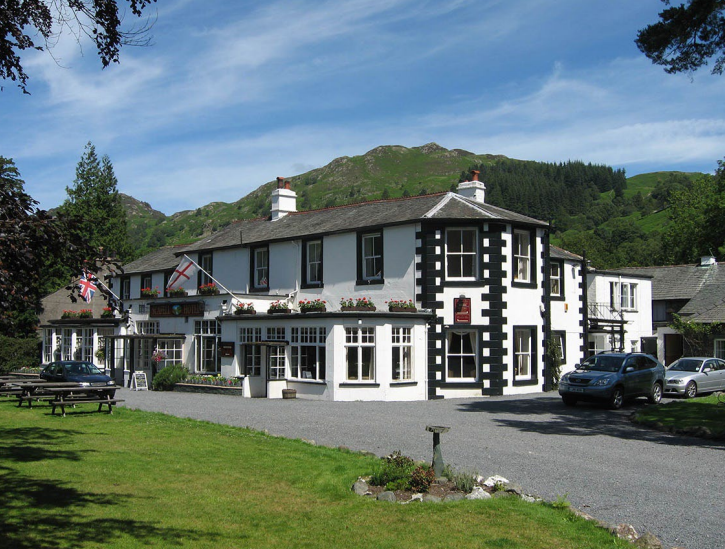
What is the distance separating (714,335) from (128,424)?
1398 inches

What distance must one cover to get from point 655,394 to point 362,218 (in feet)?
45.0

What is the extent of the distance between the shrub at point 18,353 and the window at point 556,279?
32968 mm

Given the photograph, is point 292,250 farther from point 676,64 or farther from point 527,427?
point 676,64

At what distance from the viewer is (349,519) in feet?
28.0

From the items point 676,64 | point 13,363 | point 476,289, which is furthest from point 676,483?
point 13,363

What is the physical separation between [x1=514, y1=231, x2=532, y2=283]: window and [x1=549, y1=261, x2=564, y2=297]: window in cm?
358

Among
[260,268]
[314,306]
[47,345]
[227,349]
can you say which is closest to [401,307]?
[314,306]

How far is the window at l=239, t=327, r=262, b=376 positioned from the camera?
94.5ft

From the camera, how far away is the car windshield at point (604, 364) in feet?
76.1

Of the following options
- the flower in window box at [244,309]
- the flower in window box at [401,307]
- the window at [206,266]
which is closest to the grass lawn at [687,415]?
the flower in window box at [401,307]

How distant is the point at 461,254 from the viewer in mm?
27391

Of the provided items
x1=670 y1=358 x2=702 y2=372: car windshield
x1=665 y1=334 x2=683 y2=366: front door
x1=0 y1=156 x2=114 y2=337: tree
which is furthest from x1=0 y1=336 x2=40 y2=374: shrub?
x1=665 y1=334 x2=683 y2=366: front door

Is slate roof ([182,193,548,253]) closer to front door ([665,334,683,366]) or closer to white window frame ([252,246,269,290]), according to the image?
white window frame ([252,246,269,290])

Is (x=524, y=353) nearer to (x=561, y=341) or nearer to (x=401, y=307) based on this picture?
(x=561, y=341)
